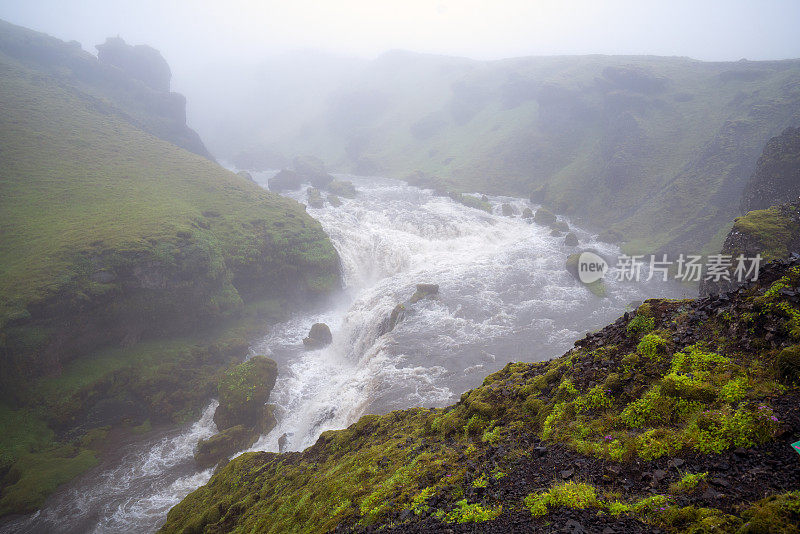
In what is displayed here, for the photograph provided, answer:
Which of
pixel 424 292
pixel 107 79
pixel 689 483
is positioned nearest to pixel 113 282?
pixel 424 292

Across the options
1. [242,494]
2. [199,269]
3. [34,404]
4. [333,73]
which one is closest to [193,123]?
[333,73]

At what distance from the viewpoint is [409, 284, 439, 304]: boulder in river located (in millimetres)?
33531

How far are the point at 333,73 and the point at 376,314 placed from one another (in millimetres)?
188080

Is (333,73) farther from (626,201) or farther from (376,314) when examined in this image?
(376,314)

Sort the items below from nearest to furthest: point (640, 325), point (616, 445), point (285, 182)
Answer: point (616, 445), point (640, 325), point (285, 182)

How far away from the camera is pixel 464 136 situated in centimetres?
9919

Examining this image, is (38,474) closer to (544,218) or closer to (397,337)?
(397,337)

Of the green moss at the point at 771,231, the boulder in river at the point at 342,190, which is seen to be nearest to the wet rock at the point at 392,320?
the green moss at the point at 771,231

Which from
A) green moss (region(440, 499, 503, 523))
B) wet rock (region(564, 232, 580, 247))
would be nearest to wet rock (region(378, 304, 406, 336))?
green moss (region(440, 499, 503, 523))

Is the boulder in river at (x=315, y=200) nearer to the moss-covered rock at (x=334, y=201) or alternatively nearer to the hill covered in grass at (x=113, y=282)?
the moss-covered rock at (x=334, y=201)

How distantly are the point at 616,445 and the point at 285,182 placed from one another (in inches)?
3027

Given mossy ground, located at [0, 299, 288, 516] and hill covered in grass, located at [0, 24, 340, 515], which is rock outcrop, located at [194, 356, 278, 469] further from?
hill covered in grass, located at [0, 24, 340, 515]

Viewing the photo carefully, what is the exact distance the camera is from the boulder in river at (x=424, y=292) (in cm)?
3353

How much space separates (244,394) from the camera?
2461cm
